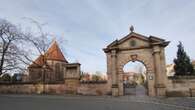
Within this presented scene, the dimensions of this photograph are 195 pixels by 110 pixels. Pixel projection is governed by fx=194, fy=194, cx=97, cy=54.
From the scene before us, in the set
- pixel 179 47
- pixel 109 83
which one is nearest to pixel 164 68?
pixel 109 83

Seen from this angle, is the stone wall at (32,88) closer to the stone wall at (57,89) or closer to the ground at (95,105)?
the stone wall at (57,89)

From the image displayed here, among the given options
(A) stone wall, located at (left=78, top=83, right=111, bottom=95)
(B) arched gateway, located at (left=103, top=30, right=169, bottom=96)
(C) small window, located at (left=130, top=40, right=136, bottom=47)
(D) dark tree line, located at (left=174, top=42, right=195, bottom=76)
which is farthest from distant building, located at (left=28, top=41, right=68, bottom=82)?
(D) dark tree line, located at (left=174, top=42, right=195, bottom=76)

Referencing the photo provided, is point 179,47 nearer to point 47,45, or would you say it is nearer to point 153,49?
point 153,49

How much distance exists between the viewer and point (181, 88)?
70.2 ft

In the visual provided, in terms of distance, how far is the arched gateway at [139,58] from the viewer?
2228 cm

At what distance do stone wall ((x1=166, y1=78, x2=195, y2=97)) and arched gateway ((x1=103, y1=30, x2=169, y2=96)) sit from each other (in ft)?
2.55

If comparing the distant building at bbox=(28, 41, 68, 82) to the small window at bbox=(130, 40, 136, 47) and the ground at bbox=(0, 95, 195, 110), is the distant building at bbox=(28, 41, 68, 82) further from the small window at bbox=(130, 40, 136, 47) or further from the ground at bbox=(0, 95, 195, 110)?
the ground at bbox=(0, 95, 195, 110)

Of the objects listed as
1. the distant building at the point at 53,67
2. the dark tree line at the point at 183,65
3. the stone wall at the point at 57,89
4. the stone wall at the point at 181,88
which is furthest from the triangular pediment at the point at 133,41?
the distant building at the point at 53,67

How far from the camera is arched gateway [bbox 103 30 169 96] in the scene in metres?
22.3

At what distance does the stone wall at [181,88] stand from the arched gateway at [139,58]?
78 centimetres

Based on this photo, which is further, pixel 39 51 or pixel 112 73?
pixel 39 51

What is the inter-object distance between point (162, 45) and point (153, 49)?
115 cm

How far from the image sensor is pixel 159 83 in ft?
71.6

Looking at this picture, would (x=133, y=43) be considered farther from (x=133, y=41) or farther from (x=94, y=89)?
(x=94, y=89)
